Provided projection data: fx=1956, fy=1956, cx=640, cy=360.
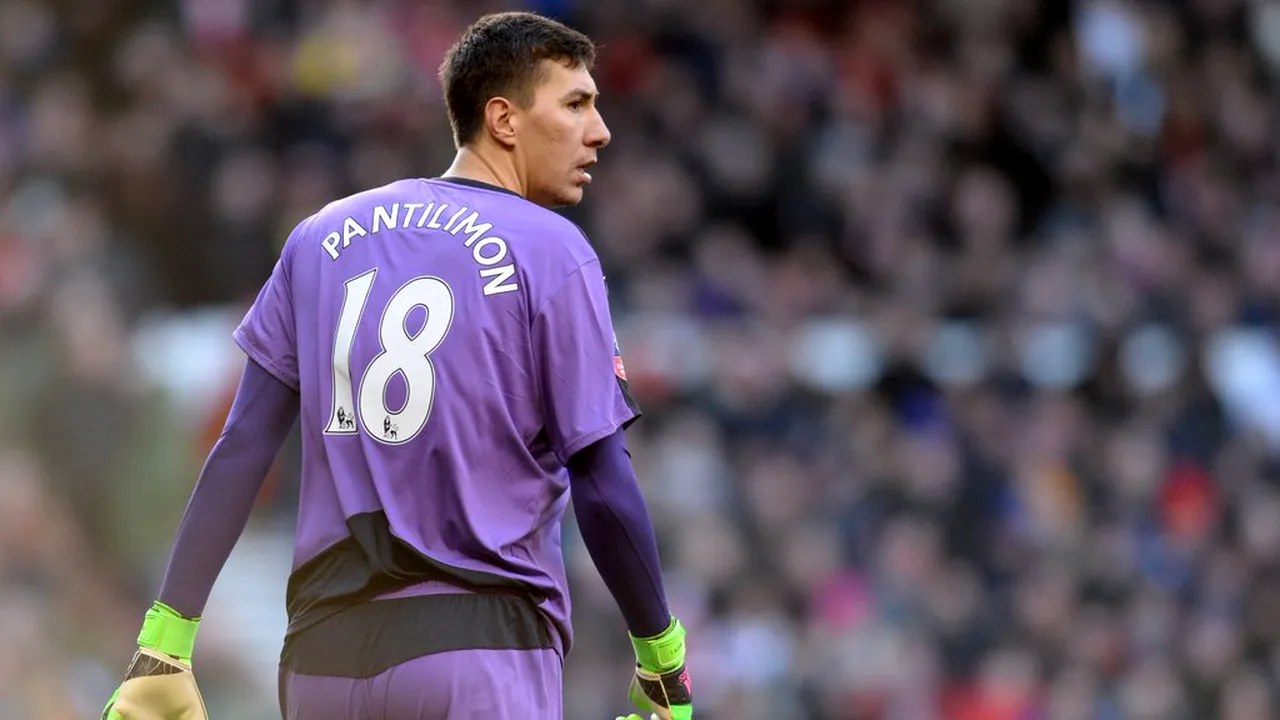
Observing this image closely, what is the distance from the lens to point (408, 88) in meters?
11.9

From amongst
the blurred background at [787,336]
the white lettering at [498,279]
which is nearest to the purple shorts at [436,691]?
the white lettering at [498,279]

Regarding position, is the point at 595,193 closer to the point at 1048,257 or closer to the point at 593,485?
the point at 1048,257

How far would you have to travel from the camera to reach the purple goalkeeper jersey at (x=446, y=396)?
12.5 ft

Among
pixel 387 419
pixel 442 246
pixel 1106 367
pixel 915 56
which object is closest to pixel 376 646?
pixel 387 419

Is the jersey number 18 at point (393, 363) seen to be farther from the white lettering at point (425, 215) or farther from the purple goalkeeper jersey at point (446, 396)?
the white lettering at point (425, 215)

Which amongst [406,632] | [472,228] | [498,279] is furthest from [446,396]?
[406,632]

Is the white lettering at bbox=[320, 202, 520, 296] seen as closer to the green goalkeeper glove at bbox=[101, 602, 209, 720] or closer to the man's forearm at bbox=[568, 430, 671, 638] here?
the man's forearm at bbox=[568, 430, 671, 638]

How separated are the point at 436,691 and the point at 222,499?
0.61 meters

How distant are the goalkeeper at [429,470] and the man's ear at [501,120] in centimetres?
12

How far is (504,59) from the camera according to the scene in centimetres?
409

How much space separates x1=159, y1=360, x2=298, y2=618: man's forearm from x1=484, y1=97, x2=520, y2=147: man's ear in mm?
703

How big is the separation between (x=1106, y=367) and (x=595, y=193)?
362 cm

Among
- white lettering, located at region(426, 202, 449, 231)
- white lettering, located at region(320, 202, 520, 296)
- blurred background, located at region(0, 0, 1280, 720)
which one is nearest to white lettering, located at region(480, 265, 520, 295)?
white lettering, located at region(320, 202, 520, 296)

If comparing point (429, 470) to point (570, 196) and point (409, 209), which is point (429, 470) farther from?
point (570, 196)
